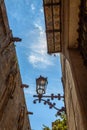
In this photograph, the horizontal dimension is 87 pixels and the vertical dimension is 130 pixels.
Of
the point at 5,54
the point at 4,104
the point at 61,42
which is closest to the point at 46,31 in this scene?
the point at 61,42

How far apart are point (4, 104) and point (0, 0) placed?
13.1 feet

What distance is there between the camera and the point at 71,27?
763cm

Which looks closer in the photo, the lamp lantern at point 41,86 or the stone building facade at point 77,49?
the stone building facade at point 77,49

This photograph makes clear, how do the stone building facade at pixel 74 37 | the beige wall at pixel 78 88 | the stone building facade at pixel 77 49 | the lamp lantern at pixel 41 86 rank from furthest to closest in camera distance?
the lamp lantern at pixel 41 86
the stone building facade at pixel 74 37
the stone building facade at pixel 77 49
the beige wall at pixel 78 88

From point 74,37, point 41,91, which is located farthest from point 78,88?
point 41,91

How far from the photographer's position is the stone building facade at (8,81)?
949cm

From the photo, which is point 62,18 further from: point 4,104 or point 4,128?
point 4,128

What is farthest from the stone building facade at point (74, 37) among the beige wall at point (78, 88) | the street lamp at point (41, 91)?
the street lamp at point (41, 91)

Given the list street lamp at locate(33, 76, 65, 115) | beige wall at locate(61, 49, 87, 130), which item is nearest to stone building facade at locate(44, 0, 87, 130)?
beige wall at locate(61, 49, 87, 130)

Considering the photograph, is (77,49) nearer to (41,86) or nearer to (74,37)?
(74,37)

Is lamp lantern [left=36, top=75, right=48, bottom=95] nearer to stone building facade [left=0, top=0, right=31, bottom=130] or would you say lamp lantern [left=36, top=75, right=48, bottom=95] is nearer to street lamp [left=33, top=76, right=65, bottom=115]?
street lamp [left=33, top=76, right=65, bottom=115]

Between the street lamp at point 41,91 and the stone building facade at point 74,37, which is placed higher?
the stone building facade at point 74,37

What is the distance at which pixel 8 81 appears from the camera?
10086 mm

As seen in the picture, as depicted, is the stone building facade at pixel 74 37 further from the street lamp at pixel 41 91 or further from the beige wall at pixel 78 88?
the street lamp at pixel 41 91
